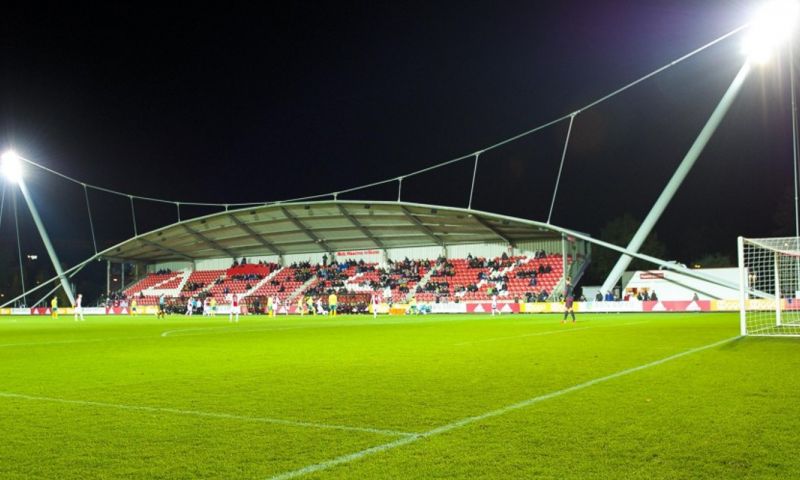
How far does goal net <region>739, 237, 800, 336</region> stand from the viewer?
1658cm

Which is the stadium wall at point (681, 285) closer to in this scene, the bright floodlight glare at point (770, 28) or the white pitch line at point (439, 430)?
the bright floodlight glare at point (770, 28)

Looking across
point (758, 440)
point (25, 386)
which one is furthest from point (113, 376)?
point (758, 440)

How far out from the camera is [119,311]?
59875 millimetres

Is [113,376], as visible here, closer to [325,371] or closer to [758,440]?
[325,371]

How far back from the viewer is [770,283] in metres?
30.4

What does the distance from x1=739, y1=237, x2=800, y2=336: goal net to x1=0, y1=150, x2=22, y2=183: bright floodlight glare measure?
5765cm

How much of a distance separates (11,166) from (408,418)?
62203 mm

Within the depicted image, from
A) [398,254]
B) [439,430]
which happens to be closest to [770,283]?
[439,430]

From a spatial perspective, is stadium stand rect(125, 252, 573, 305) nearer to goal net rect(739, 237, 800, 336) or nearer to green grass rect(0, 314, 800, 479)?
goal net rect(739, 237, 800, 336)

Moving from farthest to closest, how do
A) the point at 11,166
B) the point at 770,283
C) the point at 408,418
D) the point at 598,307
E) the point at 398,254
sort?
the point at 398,254 → the point at 11,166 → the point at 598,307 → the point at 770,283 → the point at 408,418

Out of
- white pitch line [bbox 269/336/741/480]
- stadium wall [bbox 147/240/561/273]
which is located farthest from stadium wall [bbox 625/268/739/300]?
white pitch line [bbox 269/336/741/480]

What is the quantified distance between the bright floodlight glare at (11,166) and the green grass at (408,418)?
178 ft

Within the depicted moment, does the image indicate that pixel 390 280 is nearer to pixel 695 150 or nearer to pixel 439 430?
pixel 695 150

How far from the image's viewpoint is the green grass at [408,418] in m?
4.26
